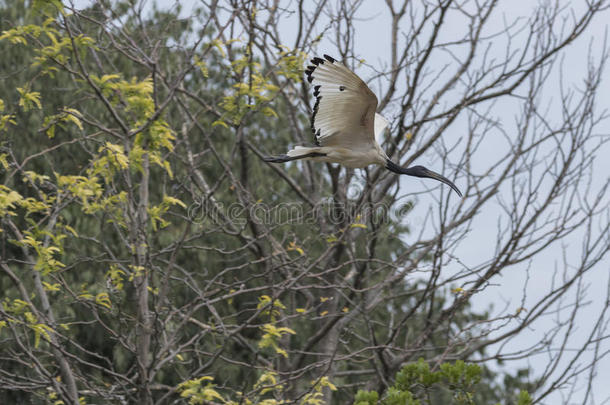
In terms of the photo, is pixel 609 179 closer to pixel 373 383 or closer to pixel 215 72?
pixel 373 383

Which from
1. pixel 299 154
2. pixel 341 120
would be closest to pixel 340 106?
pixel 341 120

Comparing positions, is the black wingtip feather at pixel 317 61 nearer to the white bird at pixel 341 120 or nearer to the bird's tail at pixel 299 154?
the white bird at pixel 341 120

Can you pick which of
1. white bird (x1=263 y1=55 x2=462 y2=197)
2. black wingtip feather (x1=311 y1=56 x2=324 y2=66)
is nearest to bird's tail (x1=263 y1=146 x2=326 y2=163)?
white bird (x1=263 y1=55 x2=462 y2=197)

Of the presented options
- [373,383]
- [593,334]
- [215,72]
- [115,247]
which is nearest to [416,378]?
[593,334]

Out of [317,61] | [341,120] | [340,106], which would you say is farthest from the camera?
[341,120]

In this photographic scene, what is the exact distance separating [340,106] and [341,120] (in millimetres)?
164

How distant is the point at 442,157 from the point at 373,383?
233 cm

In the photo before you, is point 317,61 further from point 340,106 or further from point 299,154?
point 299,154

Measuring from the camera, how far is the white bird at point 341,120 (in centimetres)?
482

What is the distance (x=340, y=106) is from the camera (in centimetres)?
510

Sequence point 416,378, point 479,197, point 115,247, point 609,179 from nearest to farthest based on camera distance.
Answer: point 416,378, point 609,179, point 479,197, point 115,247

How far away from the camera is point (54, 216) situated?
5363 millimetres

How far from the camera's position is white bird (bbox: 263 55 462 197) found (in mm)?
4824

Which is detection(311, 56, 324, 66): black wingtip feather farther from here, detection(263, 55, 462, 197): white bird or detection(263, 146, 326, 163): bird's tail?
detection(263, 146, 326, 163): bird's tail
